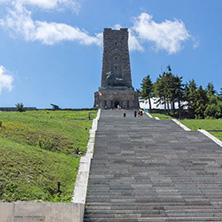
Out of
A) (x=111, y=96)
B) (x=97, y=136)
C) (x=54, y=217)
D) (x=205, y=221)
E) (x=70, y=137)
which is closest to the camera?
(x=54, y=217)

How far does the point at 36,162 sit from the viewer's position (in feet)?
44.0

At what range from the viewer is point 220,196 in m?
12.1

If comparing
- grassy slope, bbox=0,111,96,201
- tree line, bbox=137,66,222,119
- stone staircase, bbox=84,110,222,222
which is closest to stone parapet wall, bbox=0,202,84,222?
grassy slope, bbox=0,111,96,201

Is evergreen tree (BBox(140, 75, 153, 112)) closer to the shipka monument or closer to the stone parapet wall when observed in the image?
the shipka monument

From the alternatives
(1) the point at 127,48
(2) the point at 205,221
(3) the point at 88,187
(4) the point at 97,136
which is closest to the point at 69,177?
(3) the point at 88,187

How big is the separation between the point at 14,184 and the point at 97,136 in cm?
1093

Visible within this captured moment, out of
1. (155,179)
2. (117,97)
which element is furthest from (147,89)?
(155,179)

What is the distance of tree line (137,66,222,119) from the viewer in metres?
47.0

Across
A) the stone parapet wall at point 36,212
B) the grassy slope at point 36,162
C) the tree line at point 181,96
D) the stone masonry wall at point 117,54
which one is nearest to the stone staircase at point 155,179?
the stone parapet wall at point 36,212

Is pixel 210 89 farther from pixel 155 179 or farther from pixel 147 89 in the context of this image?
pixel 155 179

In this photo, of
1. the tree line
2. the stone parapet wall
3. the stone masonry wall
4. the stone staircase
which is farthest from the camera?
the stone masonry wall

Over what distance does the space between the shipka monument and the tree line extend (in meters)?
3.05

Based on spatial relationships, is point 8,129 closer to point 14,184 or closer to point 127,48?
point 14,184

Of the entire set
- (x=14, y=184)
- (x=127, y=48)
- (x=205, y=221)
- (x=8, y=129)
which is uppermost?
(x=127, y=48)
